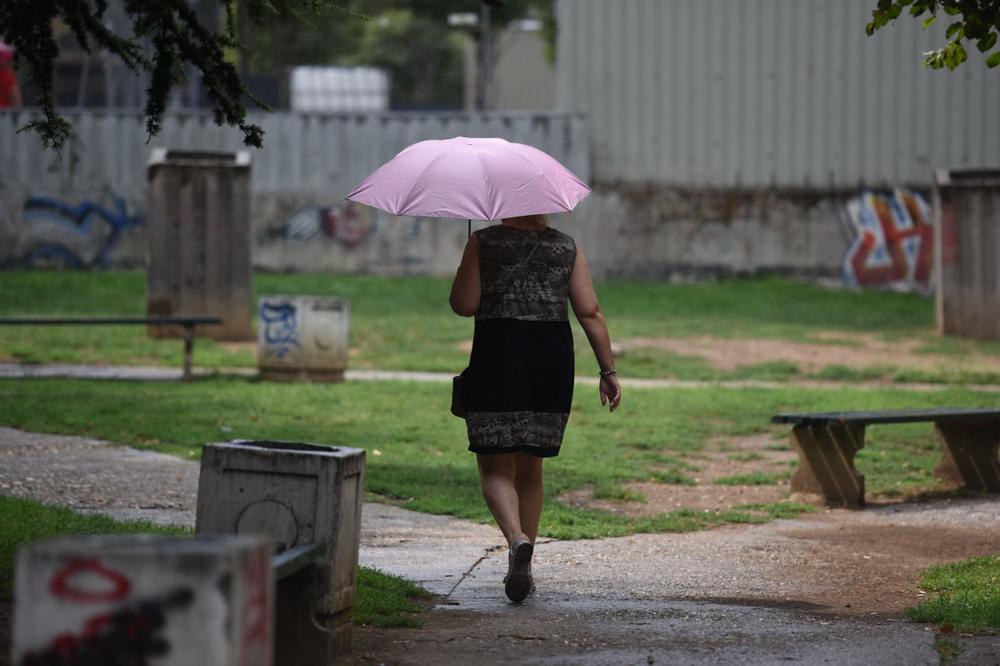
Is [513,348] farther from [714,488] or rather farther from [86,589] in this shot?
[714,488]

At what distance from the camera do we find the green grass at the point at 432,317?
685 inches

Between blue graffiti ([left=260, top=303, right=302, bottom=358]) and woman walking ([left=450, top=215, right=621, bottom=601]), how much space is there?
8666mm

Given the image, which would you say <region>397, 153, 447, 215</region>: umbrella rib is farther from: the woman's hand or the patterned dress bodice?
the woman's hand

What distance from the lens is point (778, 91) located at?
27703mm

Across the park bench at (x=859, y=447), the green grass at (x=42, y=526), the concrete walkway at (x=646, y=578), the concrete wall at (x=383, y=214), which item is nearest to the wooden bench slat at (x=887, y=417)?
the park bench at (x=859, y=447)

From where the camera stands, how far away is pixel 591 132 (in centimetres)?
2805

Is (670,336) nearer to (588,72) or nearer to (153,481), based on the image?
(588,72)

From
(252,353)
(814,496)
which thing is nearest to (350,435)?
A: (814,496)

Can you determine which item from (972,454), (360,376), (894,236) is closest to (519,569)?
(972,454)

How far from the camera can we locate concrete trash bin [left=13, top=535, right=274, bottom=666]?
3256mm

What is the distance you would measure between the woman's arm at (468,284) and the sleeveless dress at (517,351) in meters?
0.03

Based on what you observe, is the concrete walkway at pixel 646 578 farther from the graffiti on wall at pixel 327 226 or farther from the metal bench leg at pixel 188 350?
the graffiti on wall at pixel 327 226

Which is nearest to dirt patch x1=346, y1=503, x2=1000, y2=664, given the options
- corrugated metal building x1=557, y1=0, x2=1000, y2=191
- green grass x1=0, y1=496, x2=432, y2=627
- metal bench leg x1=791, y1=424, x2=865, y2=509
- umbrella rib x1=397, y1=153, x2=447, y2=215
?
green grass x1=0, y1=496, x2=432, y2=627

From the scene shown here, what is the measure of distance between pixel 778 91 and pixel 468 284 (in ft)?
73.0
